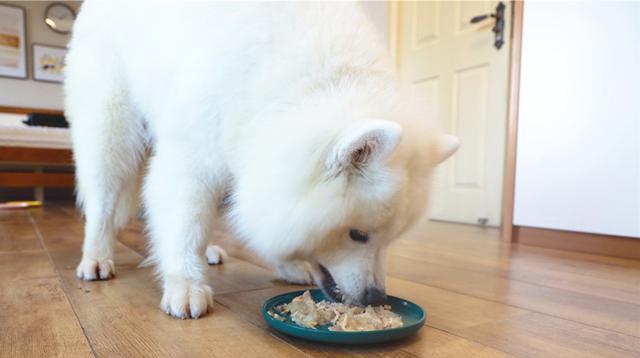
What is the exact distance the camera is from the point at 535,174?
2652mm

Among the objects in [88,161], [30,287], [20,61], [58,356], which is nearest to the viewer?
[58,356]

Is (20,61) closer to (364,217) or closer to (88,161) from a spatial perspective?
(88,161)

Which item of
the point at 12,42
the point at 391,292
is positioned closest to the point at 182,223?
the point at 391,292

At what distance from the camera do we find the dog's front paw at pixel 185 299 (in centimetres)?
118

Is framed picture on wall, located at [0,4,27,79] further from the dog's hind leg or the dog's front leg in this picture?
the dog's front leg

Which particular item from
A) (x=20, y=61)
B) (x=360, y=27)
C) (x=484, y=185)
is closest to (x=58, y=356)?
(x=360, y=27)

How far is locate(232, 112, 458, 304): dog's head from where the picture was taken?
3.30ft

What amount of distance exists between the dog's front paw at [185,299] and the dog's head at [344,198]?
191 mm

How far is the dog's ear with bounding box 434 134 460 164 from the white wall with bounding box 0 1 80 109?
620 cm

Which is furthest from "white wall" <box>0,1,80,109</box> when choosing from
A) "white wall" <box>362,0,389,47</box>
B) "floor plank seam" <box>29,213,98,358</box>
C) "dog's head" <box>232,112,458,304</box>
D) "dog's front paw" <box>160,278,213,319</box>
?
"dog's head" <box>232,112,458,304</box>

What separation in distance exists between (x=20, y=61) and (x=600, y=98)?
6.28m

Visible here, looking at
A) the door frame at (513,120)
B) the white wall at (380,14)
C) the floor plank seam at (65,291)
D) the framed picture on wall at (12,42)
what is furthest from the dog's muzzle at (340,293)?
the framed picture on wall at (12,42)

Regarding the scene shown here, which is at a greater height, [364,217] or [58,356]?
[364,217]

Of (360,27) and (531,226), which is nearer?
(360,27)
